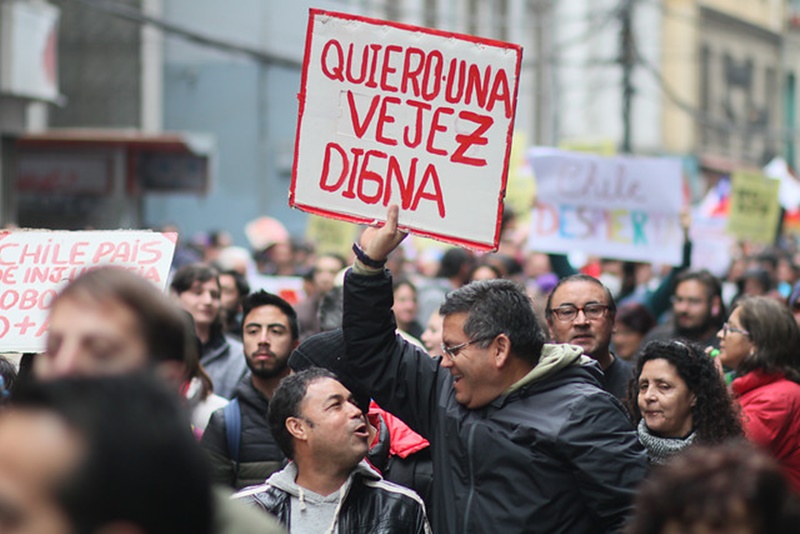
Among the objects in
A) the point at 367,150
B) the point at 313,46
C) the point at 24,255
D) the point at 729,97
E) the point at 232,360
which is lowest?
the point at 232,360

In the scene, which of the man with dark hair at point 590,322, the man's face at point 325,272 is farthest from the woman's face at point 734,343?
the man's face at point 325,272

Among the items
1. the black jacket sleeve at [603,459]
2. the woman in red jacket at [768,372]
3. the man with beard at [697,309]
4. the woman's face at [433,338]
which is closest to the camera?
the black jacket sleeve at [603,459]

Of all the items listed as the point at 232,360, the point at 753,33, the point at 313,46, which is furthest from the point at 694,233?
the point at 753,33

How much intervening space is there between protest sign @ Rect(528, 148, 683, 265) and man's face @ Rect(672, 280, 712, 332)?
1.78 m

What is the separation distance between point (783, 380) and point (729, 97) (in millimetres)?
45368

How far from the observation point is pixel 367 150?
4.99 meters

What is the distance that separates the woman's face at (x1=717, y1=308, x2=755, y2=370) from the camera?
6.09m

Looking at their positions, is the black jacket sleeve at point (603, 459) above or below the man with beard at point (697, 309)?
below

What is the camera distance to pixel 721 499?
2240mm

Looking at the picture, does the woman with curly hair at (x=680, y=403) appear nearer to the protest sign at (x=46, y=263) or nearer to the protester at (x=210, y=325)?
the protest sign at (x=46, y=263)

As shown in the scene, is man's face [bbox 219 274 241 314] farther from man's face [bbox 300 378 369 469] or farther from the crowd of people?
man's face [bbox 300 378 369 469]

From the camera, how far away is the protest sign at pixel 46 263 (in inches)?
191

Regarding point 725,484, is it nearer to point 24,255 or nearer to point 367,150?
point 367,150

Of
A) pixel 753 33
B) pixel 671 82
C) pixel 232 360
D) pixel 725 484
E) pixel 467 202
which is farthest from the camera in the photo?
pixel 753 33
